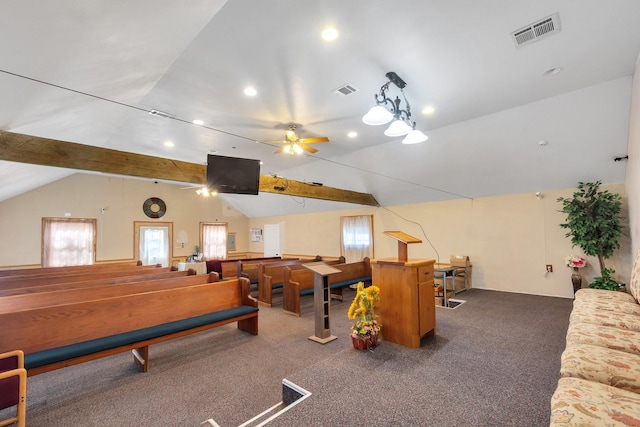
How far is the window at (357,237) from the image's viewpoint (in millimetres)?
7980

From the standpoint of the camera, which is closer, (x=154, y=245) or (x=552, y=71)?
(x=552, y=71)

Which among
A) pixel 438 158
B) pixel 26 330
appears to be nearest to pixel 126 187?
pixel 26 330

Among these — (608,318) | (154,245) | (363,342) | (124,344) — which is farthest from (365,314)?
(154,245)

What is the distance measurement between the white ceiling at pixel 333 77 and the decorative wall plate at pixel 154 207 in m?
3.24

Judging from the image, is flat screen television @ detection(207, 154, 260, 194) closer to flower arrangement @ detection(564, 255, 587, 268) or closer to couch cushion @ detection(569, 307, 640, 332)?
couch cushion @ detection(569, 307, 640, 332)

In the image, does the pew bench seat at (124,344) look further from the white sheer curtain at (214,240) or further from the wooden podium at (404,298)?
the white sheer curtain at (214,240)

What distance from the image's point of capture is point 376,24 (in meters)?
2.35

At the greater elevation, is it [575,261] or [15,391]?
[575,261]

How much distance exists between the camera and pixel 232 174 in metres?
4.16

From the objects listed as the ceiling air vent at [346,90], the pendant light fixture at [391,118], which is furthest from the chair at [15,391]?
the ceiling air vent at [346,90]

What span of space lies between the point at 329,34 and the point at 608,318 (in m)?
3.43

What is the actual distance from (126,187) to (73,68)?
7384mm

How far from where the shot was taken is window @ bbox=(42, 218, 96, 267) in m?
7.32

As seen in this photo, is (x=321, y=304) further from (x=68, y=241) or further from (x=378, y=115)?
(x=68, y=241)
